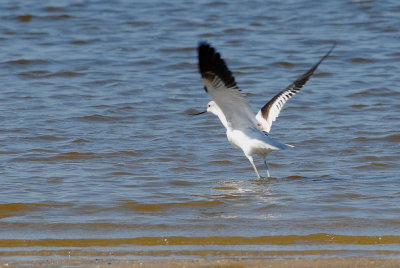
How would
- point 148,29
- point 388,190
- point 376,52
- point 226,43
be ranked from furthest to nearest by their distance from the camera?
point 148,29 → point 226,43 → point 376,52 → point 388,190

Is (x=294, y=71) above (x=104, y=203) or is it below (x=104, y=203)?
below

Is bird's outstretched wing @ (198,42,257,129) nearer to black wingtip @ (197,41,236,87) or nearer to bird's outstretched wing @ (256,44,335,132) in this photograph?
black wingtip @ (197,41,236,87)

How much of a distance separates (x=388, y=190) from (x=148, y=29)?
1141 cm

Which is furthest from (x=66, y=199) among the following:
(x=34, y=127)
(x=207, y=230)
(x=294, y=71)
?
(x=294, y=71)

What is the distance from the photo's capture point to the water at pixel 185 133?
6.71 m

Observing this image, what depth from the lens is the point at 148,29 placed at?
740 inches

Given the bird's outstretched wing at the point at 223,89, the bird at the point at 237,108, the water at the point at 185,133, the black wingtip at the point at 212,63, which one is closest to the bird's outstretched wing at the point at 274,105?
the bird at the point at 237,108

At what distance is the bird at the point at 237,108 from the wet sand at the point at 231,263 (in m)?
2.46

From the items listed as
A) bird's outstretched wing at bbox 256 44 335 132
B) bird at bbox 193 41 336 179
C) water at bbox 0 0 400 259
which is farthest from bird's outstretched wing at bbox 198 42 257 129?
water at bbox 0 0 400 259

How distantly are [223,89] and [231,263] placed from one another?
2.76m

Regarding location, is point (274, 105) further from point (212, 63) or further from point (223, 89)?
point (212, 63)

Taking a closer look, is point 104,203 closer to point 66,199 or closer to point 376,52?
point 66,199

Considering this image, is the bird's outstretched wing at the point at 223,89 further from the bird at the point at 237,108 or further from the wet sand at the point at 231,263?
the wet sand at the point at 231,263

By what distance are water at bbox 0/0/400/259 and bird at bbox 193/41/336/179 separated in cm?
42
